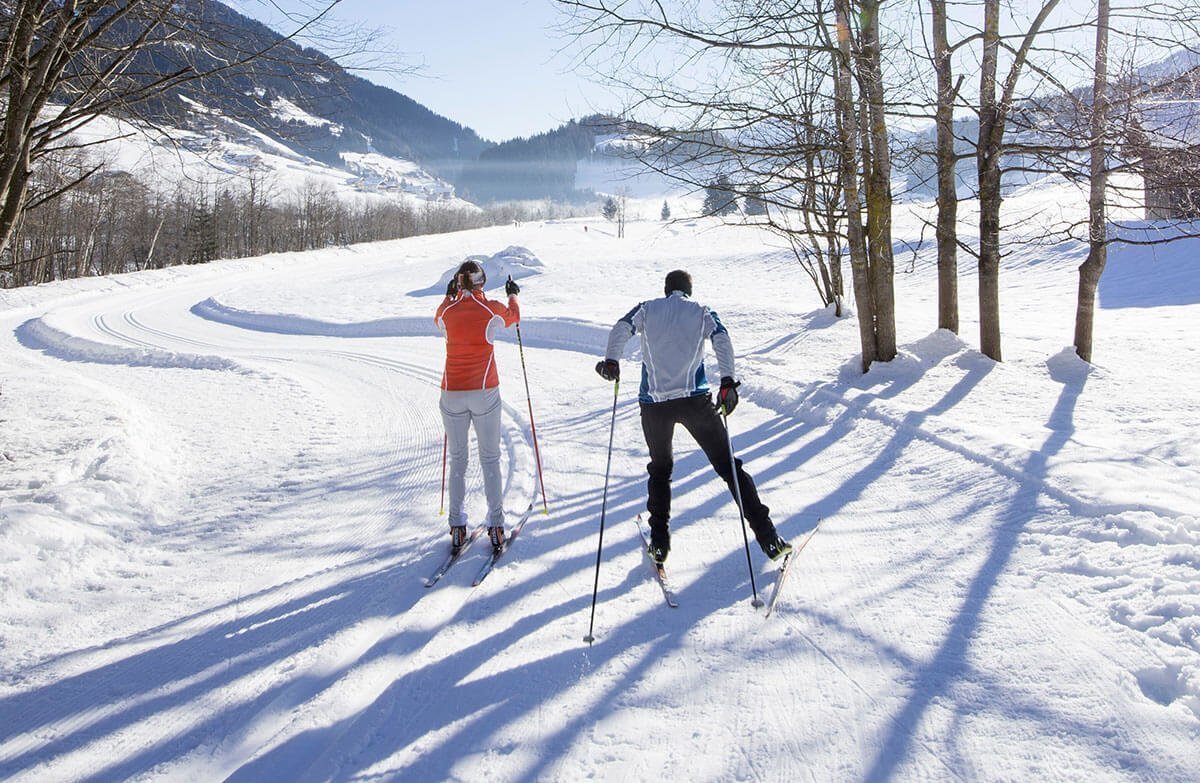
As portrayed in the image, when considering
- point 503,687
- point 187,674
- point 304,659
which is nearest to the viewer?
point 503,687

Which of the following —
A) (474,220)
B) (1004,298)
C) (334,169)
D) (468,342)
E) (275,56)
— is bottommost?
(1004,298)

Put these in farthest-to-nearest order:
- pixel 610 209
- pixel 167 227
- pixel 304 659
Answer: pixel 610 209
pixel 167 227
pixel 304 659

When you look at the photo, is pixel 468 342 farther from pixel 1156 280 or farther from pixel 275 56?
pixel 1156 280

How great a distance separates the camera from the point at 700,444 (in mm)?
4453

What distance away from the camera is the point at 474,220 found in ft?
459

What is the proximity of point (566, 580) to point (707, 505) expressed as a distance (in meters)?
1.66

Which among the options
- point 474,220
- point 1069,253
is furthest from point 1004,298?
point 474,220

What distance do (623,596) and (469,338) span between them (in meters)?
2.09

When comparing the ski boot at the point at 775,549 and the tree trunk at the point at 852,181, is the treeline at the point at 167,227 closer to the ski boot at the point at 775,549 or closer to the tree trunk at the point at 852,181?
the tree trunk at the point at 852,181

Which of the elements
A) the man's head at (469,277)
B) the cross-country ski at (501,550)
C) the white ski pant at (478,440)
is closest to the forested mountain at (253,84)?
the man's head at (469,277)

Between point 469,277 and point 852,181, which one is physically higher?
point 852,181

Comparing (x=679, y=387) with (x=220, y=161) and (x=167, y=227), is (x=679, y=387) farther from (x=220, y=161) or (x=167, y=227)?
(x=167, y=227)

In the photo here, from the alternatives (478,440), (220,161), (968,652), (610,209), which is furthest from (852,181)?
(610,209)

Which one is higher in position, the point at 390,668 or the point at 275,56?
the point at 275,56
